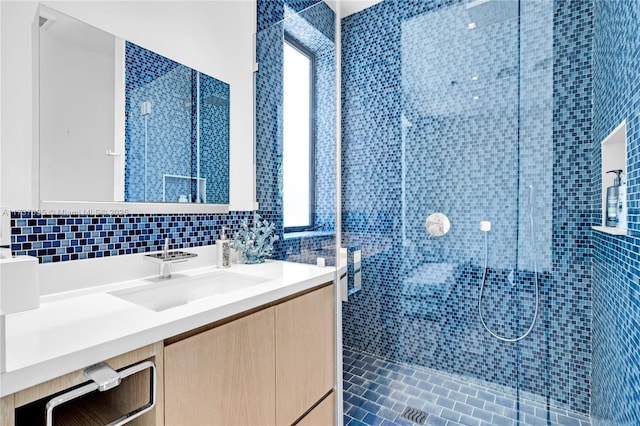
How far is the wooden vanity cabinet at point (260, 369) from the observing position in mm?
863

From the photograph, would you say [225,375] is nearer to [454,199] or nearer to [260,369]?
[260,369]

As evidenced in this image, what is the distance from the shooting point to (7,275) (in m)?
0.83

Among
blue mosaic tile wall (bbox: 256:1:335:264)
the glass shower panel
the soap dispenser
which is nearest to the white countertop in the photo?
blue mosaic tile wall (bbox: 256:1:335:264)

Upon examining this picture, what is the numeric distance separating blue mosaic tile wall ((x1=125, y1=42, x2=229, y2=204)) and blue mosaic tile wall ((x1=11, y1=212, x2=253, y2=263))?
0.10 metres

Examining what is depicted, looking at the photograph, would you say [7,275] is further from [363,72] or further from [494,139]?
[494,139]

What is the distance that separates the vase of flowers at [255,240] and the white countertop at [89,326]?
0.44 meters

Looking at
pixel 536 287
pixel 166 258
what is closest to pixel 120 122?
pixel 166 258

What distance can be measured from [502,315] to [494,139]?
3.49ft

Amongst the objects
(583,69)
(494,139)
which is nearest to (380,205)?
(494,139)

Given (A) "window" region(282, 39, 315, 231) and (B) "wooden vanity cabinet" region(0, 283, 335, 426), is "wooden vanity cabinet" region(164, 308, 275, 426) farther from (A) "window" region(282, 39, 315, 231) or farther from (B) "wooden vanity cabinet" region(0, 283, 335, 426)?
(A) "window" region(282, 39, 315, 231)

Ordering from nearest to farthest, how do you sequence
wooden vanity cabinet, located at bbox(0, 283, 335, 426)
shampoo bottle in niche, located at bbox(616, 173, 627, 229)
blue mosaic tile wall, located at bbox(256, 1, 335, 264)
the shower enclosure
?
wooden vanity cabinet, located at bbox(0, 283, 335, 426), shampoo bottle in niche, located at bbox(616, 173, 627, 229), blue mosaic tile wall, located at bbox(256, 1, 335, 264), the shower enclosure

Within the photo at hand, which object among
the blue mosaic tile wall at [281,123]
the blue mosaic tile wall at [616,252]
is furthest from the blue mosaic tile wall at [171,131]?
the blue mosaic tile wall at [616,252]

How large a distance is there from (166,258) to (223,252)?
31 centimetres

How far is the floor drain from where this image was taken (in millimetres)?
1727
